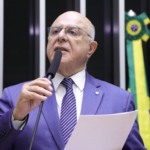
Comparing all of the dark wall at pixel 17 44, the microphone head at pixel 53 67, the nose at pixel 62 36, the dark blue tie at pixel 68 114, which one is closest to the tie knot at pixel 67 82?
the dark blue tie at pixel 68 114

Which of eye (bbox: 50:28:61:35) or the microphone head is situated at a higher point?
eye (bbox: 50:28:61:35)

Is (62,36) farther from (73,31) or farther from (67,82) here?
(67,82)

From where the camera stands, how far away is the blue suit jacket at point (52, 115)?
1.25 metres

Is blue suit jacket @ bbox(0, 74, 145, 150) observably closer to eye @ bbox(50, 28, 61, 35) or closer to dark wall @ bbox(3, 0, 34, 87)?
eye @ bbox(50, 28, 61, 35)

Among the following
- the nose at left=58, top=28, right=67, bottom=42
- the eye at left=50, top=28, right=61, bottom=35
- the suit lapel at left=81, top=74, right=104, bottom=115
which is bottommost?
the suit lapel at left=81, top=74, right=104, bottom=115

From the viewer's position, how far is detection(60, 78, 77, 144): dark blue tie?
1372 mm

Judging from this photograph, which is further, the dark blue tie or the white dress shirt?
the white dress shirt

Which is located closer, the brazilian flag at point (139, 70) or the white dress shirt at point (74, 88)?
the white dress shirt at point (74, 88)

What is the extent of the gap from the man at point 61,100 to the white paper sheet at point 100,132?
0.20m

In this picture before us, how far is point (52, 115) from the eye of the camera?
54.9 inches

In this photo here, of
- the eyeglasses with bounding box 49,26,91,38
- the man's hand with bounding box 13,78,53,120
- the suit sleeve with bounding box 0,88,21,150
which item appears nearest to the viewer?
the man's hand with bounding box 13,78,53,120

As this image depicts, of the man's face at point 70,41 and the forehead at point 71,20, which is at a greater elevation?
the forehead at point 71,20

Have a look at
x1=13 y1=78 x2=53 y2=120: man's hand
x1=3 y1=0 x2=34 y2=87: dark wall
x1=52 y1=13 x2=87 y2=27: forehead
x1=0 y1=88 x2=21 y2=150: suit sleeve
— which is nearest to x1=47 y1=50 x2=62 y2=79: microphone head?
x1=13 y1=78 x2=53 y2=120: man's hand

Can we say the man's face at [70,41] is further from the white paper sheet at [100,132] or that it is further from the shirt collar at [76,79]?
the white paper sheet at [100,132]
